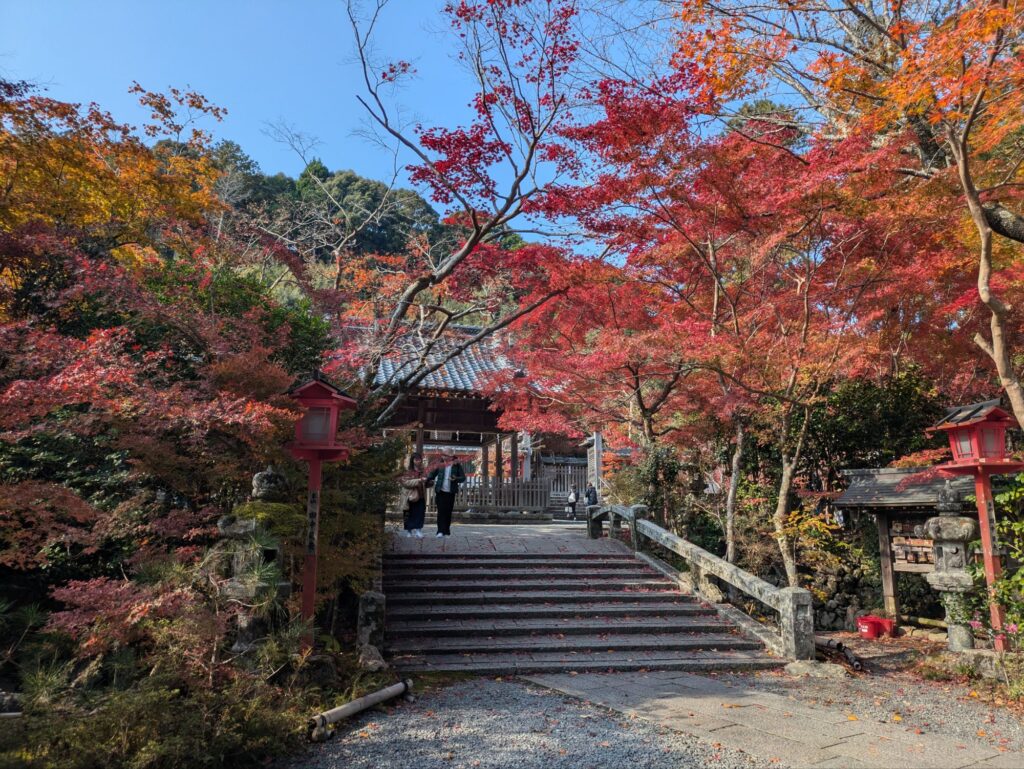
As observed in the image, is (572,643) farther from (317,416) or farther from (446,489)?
(446,489)

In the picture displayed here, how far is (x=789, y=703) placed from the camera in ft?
18.8

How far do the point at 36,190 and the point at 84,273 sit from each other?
1.80 m

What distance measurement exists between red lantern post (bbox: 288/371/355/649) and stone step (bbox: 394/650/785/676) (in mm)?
1681

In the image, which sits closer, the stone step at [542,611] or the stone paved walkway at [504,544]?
the stone step at [542,611]

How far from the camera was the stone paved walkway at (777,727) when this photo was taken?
437 cm

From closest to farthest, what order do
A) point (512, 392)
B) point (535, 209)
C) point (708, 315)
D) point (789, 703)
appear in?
point (789, 703), point (535, 209), point (708, 315), point (512, 392)

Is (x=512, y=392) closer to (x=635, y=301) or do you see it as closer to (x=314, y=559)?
(x=635, y=301)

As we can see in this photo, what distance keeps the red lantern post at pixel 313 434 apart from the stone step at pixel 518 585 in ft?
11.0

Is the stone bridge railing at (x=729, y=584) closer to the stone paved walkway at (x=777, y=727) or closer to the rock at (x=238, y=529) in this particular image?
the stone paved walkway at (x=777, y=727)

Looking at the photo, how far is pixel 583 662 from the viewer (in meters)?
7.14

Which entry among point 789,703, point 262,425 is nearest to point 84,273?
point 262,425

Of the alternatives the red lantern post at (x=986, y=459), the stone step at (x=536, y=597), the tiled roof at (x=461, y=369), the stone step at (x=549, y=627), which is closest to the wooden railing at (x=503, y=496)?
the tiled roof at (x=461, y=369)

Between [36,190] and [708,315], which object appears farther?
[708,315]

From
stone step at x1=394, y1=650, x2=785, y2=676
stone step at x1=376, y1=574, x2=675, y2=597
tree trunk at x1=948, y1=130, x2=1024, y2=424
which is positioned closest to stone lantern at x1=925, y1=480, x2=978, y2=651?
stone step at x1=394, y1=650, x2=785, y2=676
